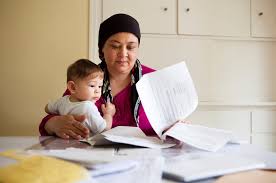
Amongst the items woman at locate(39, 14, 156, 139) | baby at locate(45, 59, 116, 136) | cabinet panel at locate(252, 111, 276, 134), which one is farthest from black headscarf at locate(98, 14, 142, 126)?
cabinet panel at locate(252, 111, 276, 134)

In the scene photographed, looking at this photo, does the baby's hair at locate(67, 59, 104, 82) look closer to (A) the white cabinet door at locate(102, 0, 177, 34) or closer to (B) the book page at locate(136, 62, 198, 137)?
(B) the book page at locate(136, 62, 198, 137)

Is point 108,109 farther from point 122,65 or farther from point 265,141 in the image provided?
point 265,141

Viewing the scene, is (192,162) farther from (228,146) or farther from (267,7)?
(267,7)

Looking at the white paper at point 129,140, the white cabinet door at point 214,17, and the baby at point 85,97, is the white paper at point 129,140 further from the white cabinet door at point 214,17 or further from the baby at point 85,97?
the white cabinet door at point 214,17

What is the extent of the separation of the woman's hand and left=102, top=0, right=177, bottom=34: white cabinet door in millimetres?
1099

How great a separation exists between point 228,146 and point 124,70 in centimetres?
64

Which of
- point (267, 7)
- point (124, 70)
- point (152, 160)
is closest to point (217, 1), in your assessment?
point (267, 7)

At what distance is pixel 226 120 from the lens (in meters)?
2.04

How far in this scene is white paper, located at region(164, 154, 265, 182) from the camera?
1.51 feet

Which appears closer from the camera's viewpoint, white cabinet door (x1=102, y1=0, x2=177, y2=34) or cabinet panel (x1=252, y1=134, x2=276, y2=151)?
white cabinet door (x1=102, y1=0, x2=177, y2=34)

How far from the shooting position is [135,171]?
1.63 feet

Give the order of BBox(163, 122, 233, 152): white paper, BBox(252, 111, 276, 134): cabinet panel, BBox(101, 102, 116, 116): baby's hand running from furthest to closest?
BBox(252, 111, 276, 134): cabinet panel < BBox(101, 102, 116, 116): baby's hand < BBox(163, 122, 233, 152): white paper

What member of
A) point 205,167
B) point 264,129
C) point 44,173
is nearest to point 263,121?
point 264,129

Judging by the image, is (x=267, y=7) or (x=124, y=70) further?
(x=267, y=7)
